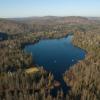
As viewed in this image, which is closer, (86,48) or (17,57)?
(17,57)

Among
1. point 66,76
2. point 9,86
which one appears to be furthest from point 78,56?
point 9,86

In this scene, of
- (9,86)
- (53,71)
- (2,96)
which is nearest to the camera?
(2,96)

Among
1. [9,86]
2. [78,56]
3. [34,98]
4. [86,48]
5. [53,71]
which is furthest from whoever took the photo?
[86,48]

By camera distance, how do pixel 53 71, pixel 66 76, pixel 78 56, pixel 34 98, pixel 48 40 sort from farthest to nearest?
pixel 48 40, pixel 78 56, pixel 53 71, pixel 66 76, pixel 34 98

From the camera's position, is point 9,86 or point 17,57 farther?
point 17,57

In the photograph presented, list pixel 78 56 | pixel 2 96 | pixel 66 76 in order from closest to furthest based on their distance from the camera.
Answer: pixel 2 96
pixel 66 76
pixel 78 56

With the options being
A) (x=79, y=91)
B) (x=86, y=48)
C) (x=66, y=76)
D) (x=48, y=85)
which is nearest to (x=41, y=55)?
(x=86, y=48)

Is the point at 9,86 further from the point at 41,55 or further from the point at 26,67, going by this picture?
the point at 41,55

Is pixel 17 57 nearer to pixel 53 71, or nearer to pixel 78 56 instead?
pixel 53 71
